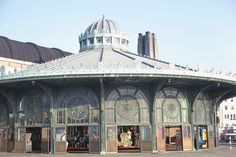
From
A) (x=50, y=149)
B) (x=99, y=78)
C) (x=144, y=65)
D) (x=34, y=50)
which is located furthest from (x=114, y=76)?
(x=34, y=50)

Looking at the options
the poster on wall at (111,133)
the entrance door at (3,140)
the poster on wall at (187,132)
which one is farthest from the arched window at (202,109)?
the entrance door at (3,140)

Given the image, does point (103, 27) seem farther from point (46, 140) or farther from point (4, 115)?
point (46, 140)

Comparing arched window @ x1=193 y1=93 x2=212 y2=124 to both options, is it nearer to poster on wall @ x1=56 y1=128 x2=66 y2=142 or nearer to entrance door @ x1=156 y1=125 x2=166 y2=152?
entrance door @ x1=156 y1=125 x2=166 y2=152

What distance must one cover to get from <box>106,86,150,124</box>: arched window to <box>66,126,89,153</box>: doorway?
5631mm

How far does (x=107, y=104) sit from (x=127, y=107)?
74.5 inches

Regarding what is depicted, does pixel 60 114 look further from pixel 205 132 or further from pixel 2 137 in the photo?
pixel 205 132

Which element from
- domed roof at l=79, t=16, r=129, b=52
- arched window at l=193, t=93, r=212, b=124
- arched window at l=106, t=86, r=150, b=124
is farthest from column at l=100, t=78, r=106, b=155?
domed roof at l=79, t=16, r=129, b=52

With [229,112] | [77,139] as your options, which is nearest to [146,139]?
[77,139]

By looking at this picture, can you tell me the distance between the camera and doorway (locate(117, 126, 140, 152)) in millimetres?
35781

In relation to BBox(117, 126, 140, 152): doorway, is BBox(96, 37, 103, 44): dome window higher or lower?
higher

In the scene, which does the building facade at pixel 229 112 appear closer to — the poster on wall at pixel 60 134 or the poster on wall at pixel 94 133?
the poster on wall at pixel 94 133

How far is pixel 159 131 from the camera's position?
3397cm

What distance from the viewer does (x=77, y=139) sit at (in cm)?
3938

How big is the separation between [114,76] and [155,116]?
6.31 metres
